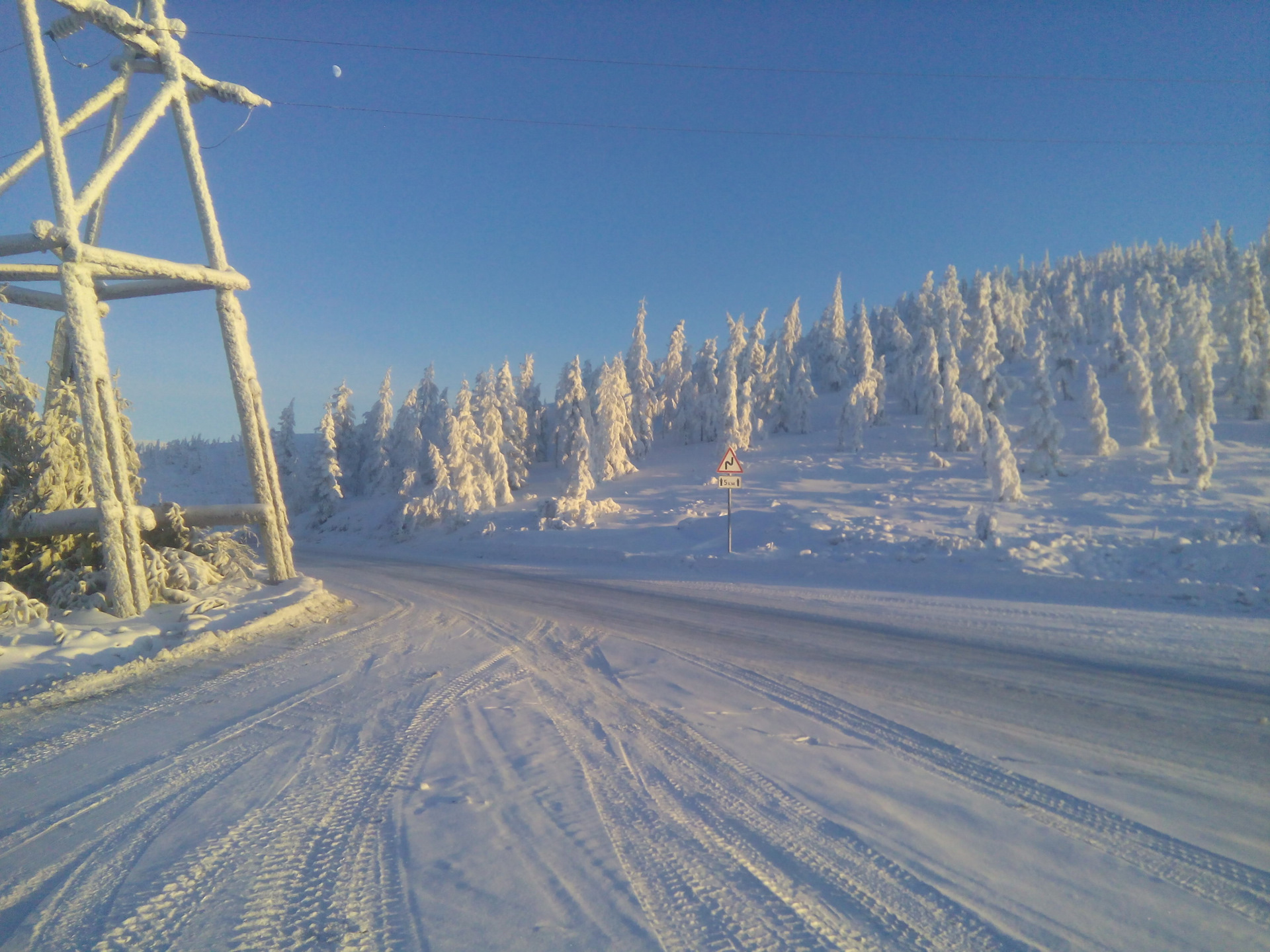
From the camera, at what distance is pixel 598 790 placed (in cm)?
427

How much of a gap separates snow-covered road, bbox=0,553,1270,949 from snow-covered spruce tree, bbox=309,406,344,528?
41.5 metres

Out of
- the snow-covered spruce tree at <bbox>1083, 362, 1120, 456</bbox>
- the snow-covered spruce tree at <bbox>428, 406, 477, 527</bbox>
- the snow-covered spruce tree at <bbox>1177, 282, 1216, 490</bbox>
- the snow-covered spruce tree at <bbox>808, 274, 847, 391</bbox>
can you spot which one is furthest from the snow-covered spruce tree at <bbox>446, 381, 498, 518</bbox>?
the snow-covered spruce tree at <bbox>808, 274, 847, 391</bbox>

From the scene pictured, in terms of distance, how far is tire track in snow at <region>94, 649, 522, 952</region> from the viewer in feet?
9.43

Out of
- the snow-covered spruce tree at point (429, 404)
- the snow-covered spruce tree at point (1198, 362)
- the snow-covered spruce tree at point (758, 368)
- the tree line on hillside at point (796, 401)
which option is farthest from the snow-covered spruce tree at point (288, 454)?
the snow-covered spruce tree at point (1198, 362)

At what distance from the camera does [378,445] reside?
58812mm

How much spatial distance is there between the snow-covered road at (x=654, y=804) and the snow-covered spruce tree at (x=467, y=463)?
3212 cm

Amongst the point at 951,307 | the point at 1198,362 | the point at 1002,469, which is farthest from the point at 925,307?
the point at 1002,469

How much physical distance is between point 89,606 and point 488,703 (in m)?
7.08

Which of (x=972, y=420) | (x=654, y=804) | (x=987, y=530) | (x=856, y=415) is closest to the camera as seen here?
(x=654, y=804)

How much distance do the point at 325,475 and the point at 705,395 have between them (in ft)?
126

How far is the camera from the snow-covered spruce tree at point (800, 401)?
66.7 m

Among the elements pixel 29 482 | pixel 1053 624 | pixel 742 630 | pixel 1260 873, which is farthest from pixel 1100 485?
pixel 29 482

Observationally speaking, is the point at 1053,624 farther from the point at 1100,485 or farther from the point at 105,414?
the point at 1100,485

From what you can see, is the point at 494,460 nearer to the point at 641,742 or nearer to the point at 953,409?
the point at 953,409
